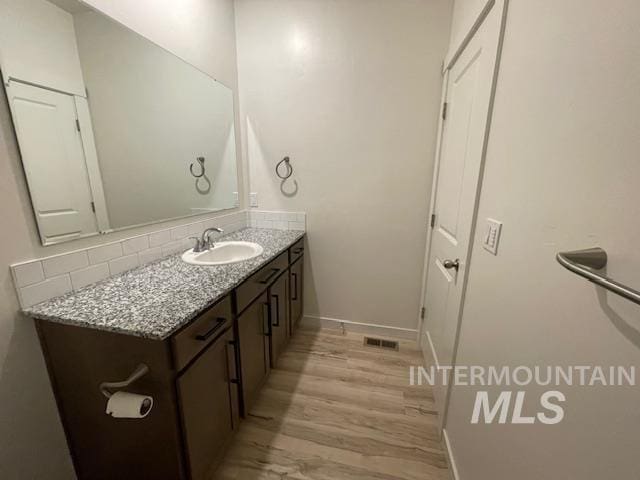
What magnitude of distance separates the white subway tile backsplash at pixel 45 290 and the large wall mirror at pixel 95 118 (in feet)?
0.50

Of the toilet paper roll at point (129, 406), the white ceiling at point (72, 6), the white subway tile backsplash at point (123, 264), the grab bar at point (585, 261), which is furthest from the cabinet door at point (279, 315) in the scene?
the white ceiling at point (72, 6)

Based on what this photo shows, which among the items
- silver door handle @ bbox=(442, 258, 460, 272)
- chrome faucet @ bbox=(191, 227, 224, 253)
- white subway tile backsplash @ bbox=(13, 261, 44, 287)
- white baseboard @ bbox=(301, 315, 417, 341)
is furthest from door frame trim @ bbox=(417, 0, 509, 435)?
white subway tile backsplash @ bbox=(13, 261, 44, 287)

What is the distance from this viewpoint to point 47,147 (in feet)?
3.05

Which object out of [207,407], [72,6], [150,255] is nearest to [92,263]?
[150,255]

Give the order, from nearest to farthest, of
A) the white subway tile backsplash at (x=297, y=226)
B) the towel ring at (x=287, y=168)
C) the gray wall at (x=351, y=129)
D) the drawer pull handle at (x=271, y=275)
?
the drawer pull handle at (x=271, y=275) < the gray wall at (x=351, y=129) < the towel ring at (x=287, y=168) < the white subway tile backsplash at (x=297, y=226)

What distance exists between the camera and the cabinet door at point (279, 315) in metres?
1.64

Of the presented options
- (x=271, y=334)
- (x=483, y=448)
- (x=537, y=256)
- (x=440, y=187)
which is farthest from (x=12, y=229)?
(x=440, y=187)

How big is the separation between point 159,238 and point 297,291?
1096mm

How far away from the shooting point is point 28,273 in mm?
880

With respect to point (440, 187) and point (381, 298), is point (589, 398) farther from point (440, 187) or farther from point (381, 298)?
point (381, 298)

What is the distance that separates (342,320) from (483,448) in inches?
57.2

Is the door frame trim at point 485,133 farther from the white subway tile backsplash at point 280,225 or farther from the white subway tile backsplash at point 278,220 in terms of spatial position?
the white subway tile backsplash at point 280,225

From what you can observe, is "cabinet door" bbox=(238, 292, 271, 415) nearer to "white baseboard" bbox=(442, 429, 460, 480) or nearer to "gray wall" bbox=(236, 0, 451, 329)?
"gray wall" bbox=(236, 0, 451, 329)

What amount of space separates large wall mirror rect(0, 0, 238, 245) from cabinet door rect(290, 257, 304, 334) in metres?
0.86
